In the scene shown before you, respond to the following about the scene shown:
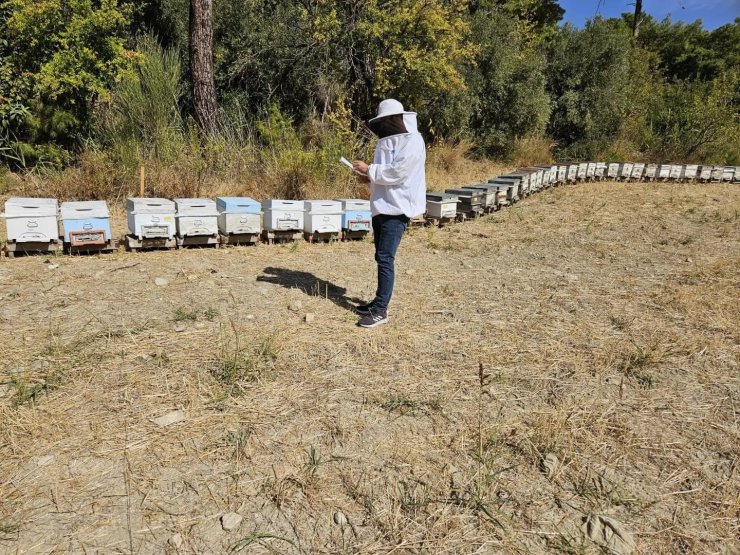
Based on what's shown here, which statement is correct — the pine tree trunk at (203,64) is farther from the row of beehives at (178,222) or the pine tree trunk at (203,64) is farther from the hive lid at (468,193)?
the hive lid at (468,193)

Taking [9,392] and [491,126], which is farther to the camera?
[491,126]

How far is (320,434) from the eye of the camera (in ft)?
8.59

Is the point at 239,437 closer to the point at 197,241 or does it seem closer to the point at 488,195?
the point at 197,241

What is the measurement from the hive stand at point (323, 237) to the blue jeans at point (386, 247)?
8.67 ft

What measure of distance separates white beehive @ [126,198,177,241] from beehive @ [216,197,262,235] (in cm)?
57

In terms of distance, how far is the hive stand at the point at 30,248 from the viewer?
5133 mm

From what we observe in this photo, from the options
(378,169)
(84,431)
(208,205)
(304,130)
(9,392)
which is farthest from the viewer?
(304,130)

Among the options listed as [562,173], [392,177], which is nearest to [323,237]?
[392,177]

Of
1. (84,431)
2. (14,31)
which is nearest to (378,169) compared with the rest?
(84,431)

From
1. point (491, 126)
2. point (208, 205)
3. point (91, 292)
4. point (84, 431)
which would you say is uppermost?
point (491, 126)

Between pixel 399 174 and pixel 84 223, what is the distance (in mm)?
3568

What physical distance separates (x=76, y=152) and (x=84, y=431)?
8305 millimetres

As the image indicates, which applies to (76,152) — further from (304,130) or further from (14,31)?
(304,130)

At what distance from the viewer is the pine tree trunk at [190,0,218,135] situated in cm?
866
